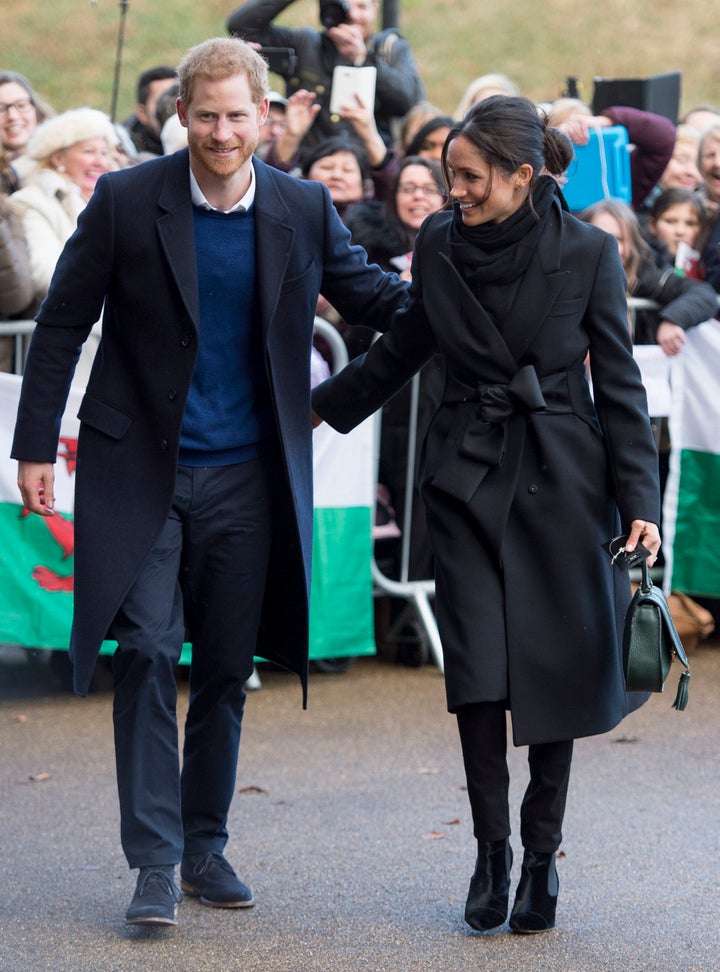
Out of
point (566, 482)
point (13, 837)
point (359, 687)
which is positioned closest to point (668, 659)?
point (566, 482)

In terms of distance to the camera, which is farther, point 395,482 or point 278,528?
point 395,482

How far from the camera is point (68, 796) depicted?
5.47 meters

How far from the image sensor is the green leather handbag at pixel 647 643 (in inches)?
155

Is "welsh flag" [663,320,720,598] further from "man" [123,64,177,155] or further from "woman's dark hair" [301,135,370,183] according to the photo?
"man" [123,64,177,155]

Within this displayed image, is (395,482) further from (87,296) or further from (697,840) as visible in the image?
(87,296)

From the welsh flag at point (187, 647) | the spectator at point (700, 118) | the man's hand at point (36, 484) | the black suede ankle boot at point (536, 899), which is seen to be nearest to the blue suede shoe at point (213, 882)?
the black suede ankle boot at point (536, 899)

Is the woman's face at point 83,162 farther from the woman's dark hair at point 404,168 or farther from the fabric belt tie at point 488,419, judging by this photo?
the fabric belt tie at point 488,419

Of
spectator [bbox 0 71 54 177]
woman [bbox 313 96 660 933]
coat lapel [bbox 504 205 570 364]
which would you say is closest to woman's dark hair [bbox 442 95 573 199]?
woman [bbox 313 96 660 933]

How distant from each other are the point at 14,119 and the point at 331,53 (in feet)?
5.80

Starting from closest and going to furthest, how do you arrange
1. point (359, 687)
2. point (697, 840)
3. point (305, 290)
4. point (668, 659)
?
1. point (668, 659)
2. point (305, 290)
3. point (697, 840)
4. point (359, 687)

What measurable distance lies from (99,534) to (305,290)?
842 millimetres

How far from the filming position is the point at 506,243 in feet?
13.2

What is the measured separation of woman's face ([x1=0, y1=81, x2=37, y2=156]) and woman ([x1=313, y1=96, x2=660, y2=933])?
4741mm

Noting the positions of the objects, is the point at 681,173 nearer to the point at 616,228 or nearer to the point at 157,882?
A: the point at 616,228
